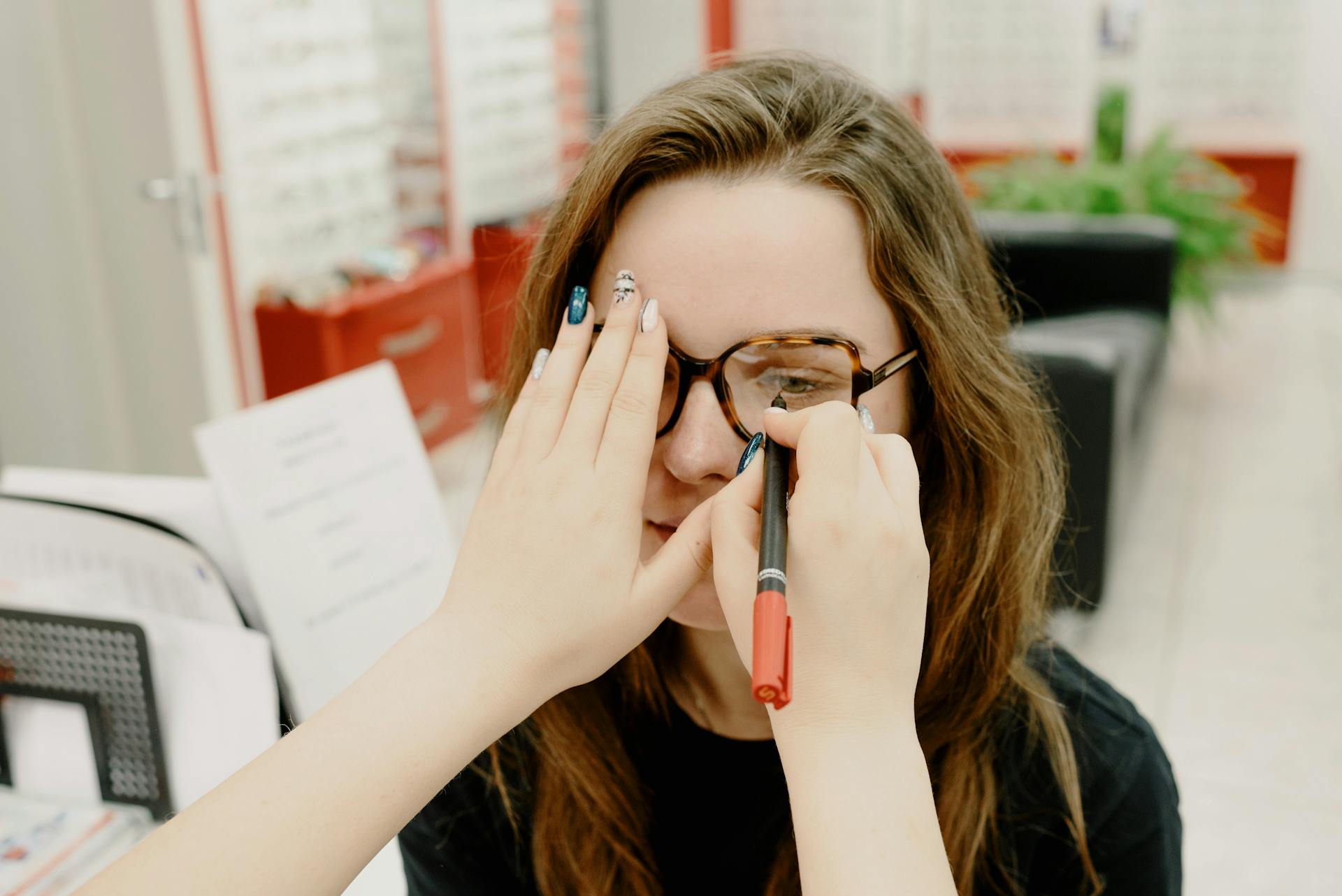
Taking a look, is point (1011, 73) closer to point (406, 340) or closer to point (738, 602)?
point (406, 340)

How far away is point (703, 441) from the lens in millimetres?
863

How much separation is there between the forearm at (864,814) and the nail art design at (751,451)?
7.8 inches

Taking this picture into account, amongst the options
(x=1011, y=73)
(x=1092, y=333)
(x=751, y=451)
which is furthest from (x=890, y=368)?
(x=1011, y=73)

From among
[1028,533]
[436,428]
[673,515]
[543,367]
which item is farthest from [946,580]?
[436,428]

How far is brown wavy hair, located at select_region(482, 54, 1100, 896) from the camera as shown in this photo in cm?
93

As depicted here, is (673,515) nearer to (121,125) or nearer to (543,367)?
(543,367)

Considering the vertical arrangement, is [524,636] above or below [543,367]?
below

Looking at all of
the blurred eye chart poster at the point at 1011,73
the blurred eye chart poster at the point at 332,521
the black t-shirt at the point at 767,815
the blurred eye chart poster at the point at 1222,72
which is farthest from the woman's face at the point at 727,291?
the blurred eye chart poster at the point at 1011,73

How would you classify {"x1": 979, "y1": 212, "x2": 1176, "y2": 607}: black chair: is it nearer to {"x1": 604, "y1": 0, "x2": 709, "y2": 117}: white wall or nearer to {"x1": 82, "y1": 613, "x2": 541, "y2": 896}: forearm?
{"x1": 82, "y1": 613, "x2": 541, "y2": 896}: forearm

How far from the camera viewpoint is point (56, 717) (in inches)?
40.7

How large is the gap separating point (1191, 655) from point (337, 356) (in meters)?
2.40

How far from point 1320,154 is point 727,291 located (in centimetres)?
631

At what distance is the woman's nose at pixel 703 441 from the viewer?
0.86m

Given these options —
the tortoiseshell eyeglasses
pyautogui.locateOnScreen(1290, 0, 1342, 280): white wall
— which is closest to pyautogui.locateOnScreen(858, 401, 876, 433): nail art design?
the tortoiseshell eyeglasses
